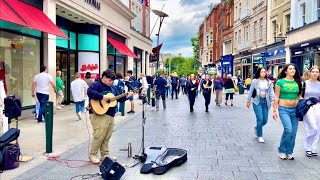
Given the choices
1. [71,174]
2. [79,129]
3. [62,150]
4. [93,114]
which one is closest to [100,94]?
[93,114]

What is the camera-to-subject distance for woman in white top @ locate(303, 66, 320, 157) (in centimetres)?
702

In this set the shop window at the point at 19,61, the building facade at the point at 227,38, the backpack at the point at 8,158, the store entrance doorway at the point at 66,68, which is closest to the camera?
the backpack at the point at 8,158

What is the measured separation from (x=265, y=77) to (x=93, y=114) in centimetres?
439

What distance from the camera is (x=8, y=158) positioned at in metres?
5.93

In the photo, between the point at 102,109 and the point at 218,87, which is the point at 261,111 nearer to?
the point at 102,109

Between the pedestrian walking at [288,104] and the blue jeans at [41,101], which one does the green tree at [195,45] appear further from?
the pedestrian walking at [288,104]

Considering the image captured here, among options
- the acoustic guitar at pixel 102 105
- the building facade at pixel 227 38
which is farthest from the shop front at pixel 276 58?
the acoustic guitar at pixel 102 105

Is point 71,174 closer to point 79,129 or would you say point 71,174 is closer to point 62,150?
point 62,150

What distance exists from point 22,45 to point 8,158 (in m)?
7.76

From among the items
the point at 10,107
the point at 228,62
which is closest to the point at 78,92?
the point at 10,107

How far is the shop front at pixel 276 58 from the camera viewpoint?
96.0 ft

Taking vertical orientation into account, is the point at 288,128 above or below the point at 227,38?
below

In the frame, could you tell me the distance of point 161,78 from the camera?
17125 mm

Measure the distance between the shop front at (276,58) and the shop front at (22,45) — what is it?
67.7 feet
